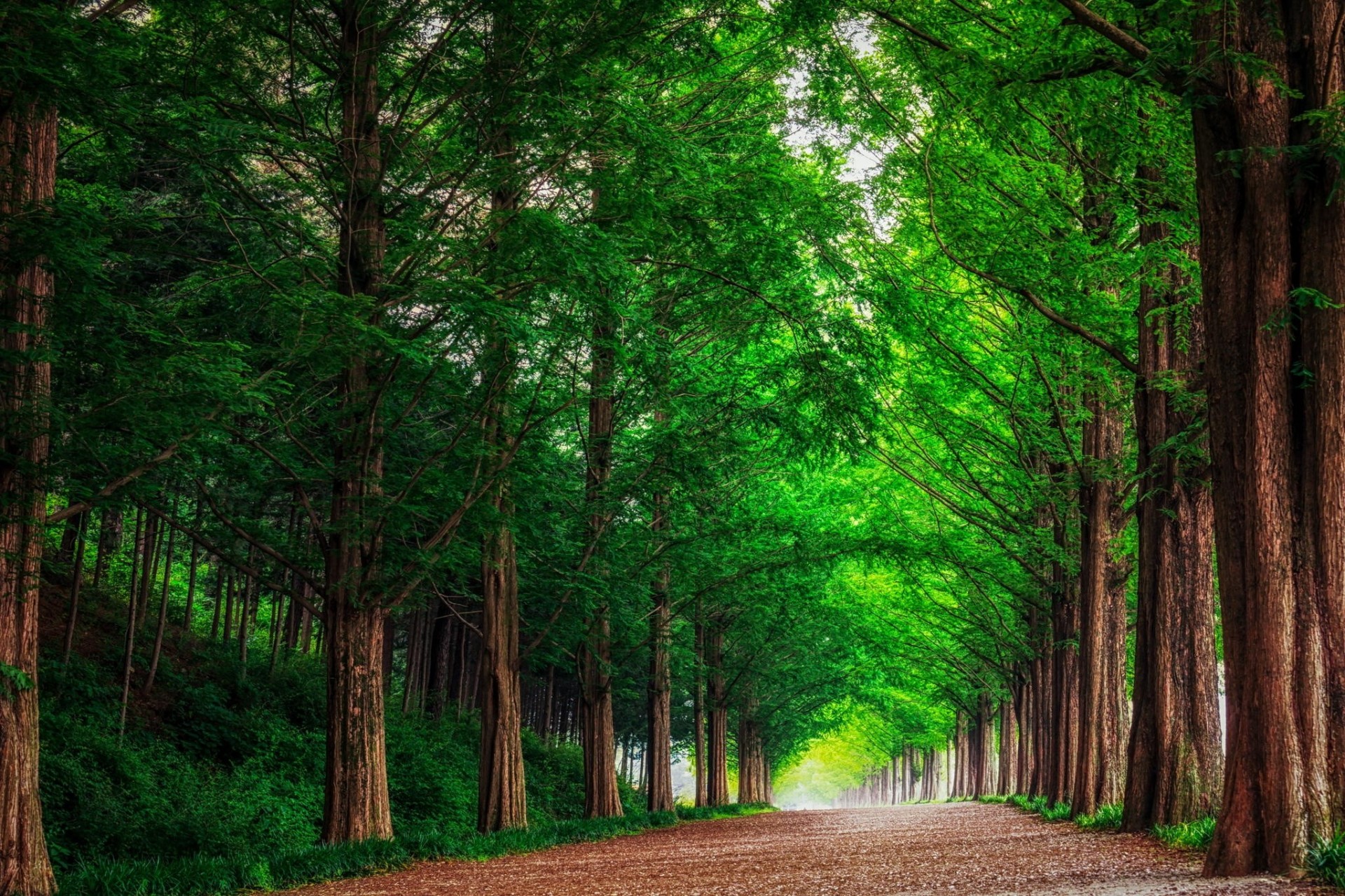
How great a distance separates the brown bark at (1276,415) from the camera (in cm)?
630

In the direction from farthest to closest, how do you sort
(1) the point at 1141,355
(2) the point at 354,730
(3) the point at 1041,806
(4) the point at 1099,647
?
1. (3) the point at 1041,806
2. (4) the point at 1099,647
3. (1) the point at 1141,355
4. (2) the point at 354,730

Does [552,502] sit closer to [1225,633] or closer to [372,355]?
[372,355]

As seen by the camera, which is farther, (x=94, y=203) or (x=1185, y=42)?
(x=94, y=203)

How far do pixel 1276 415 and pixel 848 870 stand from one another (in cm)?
552

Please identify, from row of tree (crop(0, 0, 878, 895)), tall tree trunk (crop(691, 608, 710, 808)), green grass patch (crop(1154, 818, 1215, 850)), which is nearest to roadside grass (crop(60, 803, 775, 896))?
row of tree (crop(0, 0, 878, 895))

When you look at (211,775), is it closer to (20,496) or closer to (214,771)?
(214,771)

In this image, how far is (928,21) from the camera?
30.0ft

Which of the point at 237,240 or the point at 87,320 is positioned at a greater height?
the point at 237,240

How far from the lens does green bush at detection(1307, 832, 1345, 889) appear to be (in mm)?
5586

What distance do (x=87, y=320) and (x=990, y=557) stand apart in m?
16.4

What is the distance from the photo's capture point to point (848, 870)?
368 inches

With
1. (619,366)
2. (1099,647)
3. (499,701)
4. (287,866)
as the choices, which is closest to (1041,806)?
(1099,647)

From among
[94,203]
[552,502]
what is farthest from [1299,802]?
[552,502]

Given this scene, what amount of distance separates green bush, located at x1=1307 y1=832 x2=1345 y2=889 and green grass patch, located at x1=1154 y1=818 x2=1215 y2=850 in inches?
115
